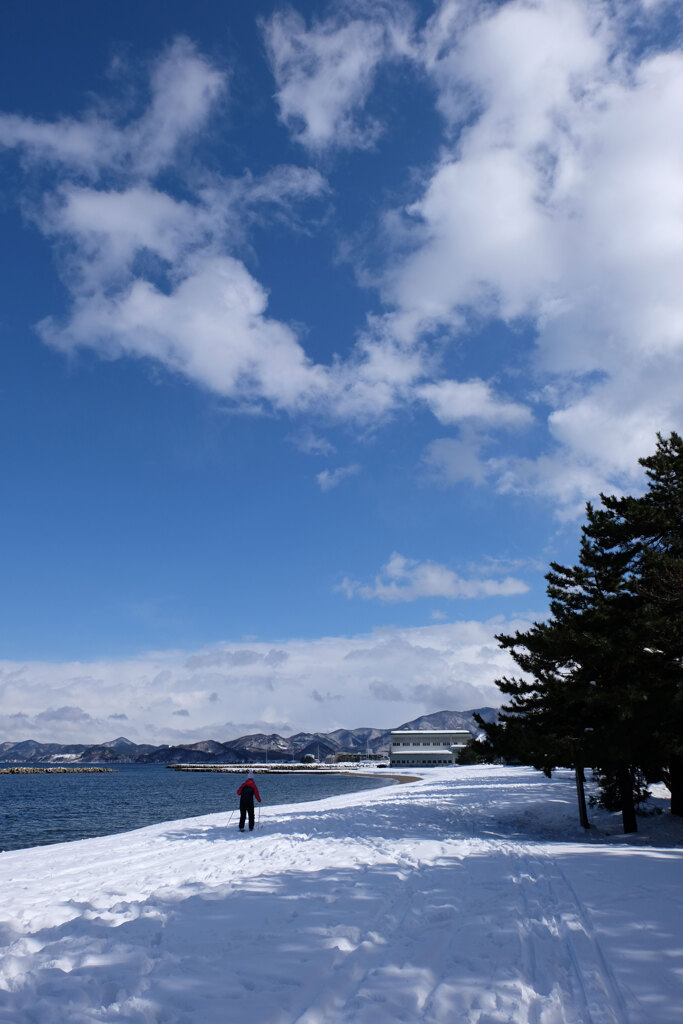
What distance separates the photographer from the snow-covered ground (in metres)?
5.91

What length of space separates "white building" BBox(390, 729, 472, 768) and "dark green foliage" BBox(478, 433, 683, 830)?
139491 mm

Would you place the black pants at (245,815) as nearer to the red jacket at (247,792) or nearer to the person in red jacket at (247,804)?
the person in red jacket at (247,804)

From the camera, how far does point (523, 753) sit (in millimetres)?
23625

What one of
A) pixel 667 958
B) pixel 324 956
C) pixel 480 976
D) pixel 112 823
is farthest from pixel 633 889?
pixel 112 823

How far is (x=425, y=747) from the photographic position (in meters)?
174

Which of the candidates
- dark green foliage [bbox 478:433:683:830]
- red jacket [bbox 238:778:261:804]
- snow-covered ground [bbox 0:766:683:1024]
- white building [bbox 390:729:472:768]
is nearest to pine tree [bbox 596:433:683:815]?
dark green foliage [bbox 478:433:683:830]

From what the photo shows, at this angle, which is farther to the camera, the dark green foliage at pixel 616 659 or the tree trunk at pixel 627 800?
the tree trunk at pixel 627 800

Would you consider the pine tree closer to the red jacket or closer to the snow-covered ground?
the snow-covered ground

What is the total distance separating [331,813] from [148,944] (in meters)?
21.3

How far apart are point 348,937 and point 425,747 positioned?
17838 cm

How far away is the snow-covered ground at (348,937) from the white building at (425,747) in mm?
151721

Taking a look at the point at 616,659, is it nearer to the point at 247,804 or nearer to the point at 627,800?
the point at 627,800

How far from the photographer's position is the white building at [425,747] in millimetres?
164625

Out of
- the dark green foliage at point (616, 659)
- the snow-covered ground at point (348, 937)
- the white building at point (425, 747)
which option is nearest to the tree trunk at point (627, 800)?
the dark green foliage at point (616, 659)
